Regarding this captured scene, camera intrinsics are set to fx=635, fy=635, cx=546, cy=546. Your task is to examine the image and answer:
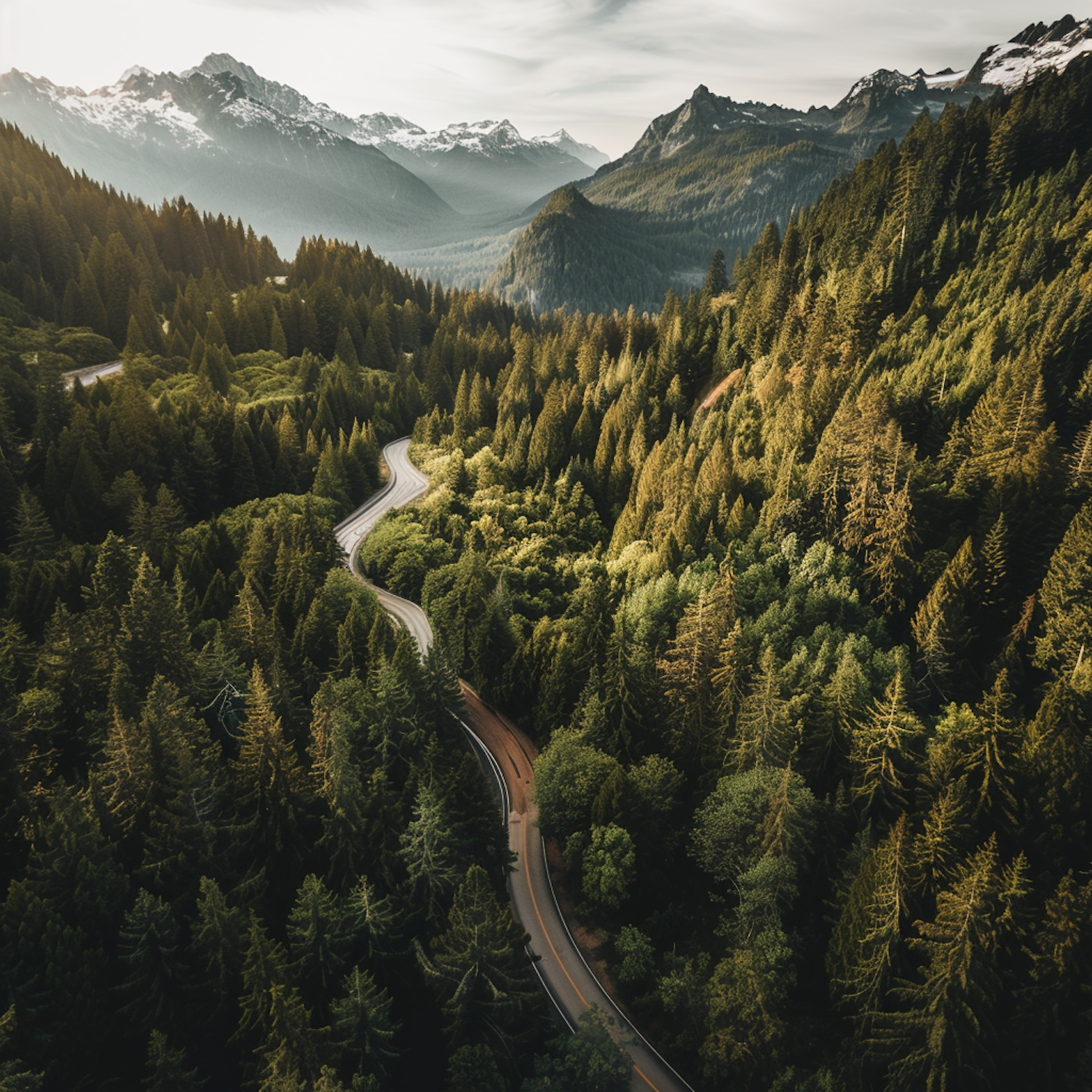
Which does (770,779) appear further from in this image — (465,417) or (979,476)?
(465,417)

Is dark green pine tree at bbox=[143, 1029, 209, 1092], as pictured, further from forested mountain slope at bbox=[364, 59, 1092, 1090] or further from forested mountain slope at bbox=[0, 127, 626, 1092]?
forested mountain slope at bbox=[364, 59, 1092, 1090]

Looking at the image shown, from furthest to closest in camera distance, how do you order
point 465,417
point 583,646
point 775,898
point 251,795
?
point 465,417
point 583,646
point 775,898
point 251,795

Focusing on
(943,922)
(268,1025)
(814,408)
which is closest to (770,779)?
(943,922)

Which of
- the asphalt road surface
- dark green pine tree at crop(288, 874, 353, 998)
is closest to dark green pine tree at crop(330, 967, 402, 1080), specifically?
dark green pine tree at crop(288, 874, 353, 998)

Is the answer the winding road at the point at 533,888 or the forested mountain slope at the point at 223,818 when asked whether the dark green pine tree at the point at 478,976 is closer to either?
the forested mountain slope at the point at 223,818

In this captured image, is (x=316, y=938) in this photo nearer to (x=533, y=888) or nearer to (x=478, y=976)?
(x=478, y=976)

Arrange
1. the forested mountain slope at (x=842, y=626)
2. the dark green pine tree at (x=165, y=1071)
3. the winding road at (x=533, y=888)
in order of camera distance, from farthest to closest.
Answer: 1. the winding road at (x=533, y=888)
2. the forested mountain slope at (x=842, y=626)
3. the dark green pine tree at (x=165, y=1071)

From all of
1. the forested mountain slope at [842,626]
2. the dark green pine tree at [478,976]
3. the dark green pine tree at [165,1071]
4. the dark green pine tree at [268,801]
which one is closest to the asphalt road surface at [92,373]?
the forested mountain slope at [842,626]

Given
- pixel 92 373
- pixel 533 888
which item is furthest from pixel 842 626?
pixel 92 373
